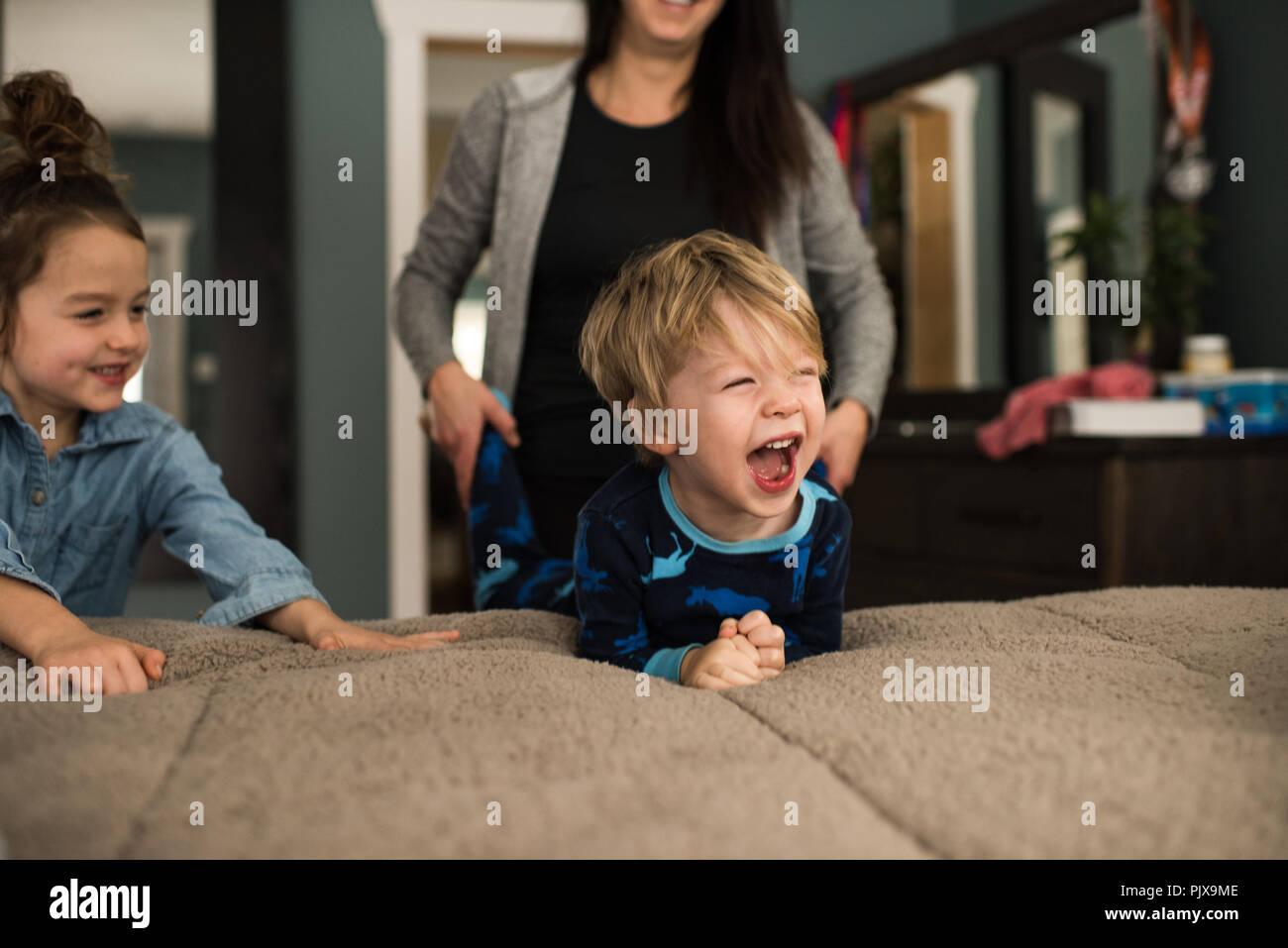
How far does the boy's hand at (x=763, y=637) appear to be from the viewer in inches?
34.7

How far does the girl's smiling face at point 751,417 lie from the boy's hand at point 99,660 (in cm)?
52

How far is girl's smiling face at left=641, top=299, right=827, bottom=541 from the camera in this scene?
931 millimetres

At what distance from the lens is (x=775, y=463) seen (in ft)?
3.15

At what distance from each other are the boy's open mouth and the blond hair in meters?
0.07

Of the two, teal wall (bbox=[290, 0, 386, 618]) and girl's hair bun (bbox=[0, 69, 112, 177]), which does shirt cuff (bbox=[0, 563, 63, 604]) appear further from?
teal wall (bbox=[290, 0, 386, 618])

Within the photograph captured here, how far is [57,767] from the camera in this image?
543 millimetres

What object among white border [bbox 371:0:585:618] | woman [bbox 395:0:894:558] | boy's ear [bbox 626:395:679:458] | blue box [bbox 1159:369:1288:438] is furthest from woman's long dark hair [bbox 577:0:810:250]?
white border [bbox 371:0:585:618]

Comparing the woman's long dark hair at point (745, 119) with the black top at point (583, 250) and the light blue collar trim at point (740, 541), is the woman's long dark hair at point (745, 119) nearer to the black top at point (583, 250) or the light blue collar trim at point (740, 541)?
the black top at point (583, 250)

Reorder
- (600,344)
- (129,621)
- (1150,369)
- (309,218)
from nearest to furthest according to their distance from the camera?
(129,621), (600,344), (1150,369), (309,218)

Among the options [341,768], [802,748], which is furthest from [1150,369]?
[341,768]

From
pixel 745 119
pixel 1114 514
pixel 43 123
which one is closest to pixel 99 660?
pixel 43 123
